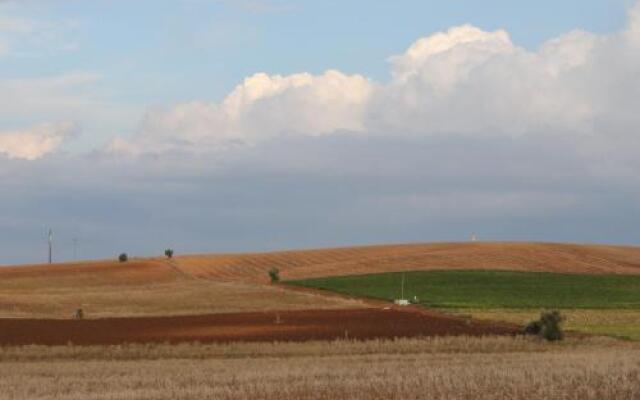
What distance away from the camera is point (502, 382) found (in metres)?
29.4

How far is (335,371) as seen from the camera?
35.3 meters

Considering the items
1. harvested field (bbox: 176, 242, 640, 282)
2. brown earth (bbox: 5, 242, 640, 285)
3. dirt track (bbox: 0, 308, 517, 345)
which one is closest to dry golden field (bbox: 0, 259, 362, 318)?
brown earth (bbox: 5, 242, 640, 285)

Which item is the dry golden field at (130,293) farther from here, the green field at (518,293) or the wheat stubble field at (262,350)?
the green field at (518,293)

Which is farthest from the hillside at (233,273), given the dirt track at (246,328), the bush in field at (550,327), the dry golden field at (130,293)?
the bush in field at (550,327)

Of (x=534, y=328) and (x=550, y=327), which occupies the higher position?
(x=550, y=327)

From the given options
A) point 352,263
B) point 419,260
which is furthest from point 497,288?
point 352,263

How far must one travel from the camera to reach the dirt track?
165ft

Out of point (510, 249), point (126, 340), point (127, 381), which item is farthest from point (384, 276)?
point (127, 381)

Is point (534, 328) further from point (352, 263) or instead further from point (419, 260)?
point (352, 263)

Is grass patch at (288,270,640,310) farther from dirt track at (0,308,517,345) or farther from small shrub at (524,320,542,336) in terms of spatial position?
small shrub at (524,320,542,336)

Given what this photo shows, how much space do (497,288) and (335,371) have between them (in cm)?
5082

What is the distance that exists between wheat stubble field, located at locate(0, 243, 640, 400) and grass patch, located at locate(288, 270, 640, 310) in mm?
3751

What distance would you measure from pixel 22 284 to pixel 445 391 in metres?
78.7

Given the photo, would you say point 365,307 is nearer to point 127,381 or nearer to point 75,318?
point 75,318
